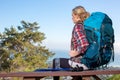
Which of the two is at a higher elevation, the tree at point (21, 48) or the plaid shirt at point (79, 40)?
the tree at point (21, 48)

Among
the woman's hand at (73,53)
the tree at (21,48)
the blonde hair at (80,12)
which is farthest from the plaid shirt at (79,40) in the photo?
the tree at (21,48)

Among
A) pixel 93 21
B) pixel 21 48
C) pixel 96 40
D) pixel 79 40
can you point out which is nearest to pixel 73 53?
pixel 79 40

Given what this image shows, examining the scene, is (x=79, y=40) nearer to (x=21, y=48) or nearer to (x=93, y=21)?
(x=93, y=21)

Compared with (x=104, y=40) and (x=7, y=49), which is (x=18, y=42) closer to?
(x=7, y=49)

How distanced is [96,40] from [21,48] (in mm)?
45035

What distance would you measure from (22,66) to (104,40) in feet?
137

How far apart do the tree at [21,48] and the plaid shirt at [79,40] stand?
41.4 meters

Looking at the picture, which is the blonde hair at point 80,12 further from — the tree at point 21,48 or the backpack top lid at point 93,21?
the tree at point 21,48

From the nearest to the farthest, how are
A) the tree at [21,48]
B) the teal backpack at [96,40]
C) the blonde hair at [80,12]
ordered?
the teal backpack at [96,40], the blonde hair at [80,12], the tree at [21,48]

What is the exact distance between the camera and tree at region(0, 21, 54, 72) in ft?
155

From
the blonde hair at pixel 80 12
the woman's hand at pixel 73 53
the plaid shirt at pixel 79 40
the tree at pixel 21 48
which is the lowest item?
the woman's hand at pixel 73 53

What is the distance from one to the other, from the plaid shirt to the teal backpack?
5cm

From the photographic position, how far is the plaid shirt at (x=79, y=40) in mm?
4570

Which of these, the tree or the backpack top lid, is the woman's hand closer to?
the backpack top lid
